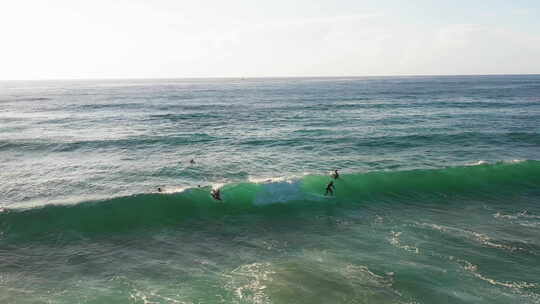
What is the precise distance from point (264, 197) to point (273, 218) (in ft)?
8.88

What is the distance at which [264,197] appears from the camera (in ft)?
74.2

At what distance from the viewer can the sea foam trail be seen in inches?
756

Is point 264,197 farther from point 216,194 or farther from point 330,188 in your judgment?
point 330,188

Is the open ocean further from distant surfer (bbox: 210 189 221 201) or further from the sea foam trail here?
distant surfer (bbox: 210 189 221 201)

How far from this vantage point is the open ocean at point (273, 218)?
43.8ft

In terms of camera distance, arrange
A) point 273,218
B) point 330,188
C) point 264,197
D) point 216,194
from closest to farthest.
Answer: point 273,218 < point 216,194 < point 264,197 < point 330,188

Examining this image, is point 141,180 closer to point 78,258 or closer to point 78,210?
point 78,210

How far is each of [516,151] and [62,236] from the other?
39.4m

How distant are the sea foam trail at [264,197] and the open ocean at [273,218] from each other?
11 cm

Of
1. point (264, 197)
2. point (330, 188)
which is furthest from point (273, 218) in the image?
point (330, 188)

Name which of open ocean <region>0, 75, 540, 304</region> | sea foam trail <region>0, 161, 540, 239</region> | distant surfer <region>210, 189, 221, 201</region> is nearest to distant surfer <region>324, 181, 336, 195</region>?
sea foam trail <region>0, 161, 540, 239</region>

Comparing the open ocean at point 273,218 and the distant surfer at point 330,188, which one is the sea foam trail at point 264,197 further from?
the distant surfer at point 330,188

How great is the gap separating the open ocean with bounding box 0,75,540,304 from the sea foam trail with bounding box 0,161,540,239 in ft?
0.36

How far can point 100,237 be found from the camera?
18000 mm
